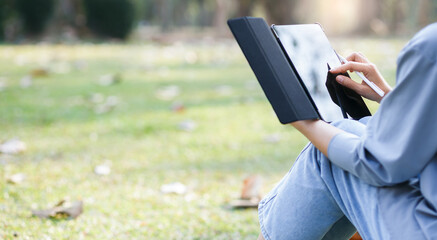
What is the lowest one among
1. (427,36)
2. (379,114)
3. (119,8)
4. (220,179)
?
(119,8)

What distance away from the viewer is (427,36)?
101 cm

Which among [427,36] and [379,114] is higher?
[427,36]

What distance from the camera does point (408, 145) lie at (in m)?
1.03

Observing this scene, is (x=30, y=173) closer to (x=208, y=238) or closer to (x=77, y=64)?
(x=208, y=238)

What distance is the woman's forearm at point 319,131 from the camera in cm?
122

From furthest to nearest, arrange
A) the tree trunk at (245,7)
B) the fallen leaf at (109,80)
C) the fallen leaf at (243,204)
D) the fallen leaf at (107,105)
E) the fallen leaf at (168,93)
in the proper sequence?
the tree trunk at (245,7) → the fallen leaf at (109,80) → the fallen leaf at (168,93) → the fallen leaf at (107,105) → the fallen leaf at (243,204)

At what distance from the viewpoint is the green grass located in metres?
2.00

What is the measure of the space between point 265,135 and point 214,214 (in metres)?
1.33

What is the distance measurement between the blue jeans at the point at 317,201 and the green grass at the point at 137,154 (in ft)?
2.09

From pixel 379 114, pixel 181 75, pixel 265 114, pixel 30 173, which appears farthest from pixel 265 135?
pixel 181 75

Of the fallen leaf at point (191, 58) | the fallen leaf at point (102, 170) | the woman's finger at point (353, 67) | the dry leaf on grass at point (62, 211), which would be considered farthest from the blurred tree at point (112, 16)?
the woman's finger at point (353, 67)

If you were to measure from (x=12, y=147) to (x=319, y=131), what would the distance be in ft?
6.65

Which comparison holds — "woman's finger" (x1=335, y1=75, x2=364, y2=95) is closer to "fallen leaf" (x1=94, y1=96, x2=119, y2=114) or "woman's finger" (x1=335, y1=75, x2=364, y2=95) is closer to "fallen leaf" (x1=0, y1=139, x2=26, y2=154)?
"fallen leaf" (x1=0, y1=139, x2=26, y2=154)

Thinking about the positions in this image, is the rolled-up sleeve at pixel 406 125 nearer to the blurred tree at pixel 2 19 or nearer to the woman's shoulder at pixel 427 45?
the woman's shoulder at pixel 427 45
